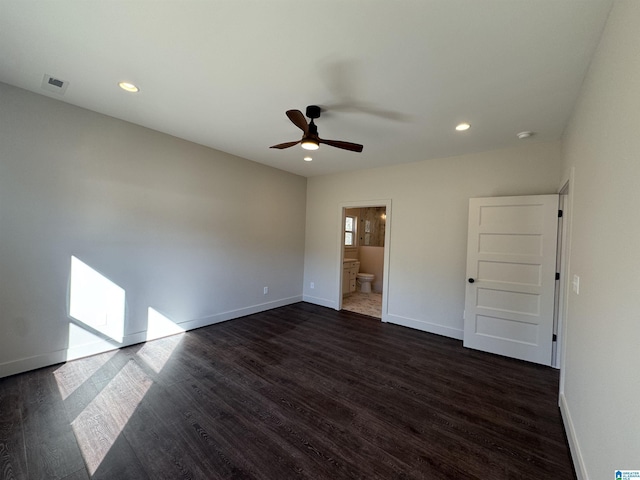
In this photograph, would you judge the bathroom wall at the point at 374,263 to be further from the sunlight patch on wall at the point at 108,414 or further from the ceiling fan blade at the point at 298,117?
the sunlight patch on wall at the point at 108,414

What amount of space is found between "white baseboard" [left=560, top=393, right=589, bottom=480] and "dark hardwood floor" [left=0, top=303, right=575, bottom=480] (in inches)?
2.5

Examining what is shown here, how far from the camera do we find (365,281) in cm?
681

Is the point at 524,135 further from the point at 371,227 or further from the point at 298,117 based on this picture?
the point at 371,227

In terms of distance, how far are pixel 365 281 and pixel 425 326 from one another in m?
2.85

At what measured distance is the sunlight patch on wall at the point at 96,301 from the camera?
8.95 ft

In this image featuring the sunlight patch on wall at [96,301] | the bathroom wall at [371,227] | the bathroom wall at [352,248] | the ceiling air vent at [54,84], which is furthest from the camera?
the bathroom wall at [371,227]

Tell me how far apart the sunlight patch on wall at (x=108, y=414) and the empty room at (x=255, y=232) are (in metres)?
0.02

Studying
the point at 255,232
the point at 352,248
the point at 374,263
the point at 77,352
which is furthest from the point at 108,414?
the point at 374,263

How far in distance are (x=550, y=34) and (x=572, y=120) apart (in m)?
1.32

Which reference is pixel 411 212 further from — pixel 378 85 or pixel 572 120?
pixel 378 85

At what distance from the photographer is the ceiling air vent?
2.22 meters

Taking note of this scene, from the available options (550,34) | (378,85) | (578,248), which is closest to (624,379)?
(578,248)

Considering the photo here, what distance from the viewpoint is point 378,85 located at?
2.14 metres

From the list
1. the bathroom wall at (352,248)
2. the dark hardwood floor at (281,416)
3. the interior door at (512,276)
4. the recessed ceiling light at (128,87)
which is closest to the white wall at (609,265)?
the dark hardwood floor at (281,416)
